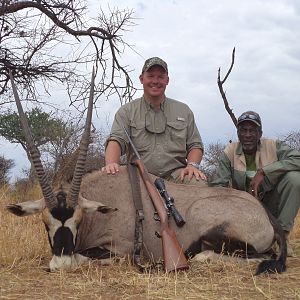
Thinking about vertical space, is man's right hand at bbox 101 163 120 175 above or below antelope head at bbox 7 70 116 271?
above

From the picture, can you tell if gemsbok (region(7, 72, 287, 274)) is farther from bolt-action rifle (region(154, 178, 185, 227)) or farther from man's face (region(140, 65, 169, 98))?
man's face (region(140, 65, 169, 98))

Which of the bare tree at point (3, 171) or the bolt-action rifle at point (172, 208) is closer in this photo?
the bolt-action rifle at point (172, 208)

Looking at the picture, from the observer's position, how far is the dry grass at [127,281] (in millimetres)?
3396

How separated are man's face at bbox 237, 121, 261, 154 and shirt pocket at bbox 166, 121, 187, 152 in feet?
1.86

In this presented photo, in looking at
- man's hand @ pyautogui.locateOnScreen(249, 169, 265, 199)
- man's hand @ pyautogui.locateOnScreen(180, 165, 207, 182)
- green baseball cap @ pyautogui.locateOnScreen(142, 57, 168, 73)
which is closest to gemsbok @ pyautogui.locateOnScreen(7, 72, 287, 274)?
man's hand @ pyautogui.locateOnScreen(180, 165, 207, 182)

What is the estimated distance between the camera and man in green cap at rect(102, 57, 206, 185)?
542cm

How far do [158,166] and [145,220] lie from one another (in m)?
0.92

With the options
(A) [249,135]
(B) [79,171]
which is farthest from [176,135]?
(B) [79,171]

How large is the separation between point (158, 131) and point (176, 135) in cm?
20

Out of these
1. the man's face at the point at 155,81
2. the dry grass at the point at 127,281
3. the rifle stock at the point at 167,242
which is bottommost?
the dry grass at the point at 127,281

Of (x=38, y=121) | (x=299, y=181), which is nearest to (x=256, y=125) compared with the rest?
(x=299, y=181)

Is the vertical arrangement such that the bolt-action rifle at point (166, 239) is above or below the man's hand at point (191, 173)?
below

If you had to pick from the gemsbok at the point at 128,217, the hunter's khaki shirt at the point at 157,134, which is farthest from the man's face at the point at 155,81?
the gemsbok at the point at 128,217

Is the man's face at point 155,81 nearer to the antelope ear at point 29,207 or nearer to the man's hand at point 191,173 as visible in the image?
the man's hand at point 191,173
